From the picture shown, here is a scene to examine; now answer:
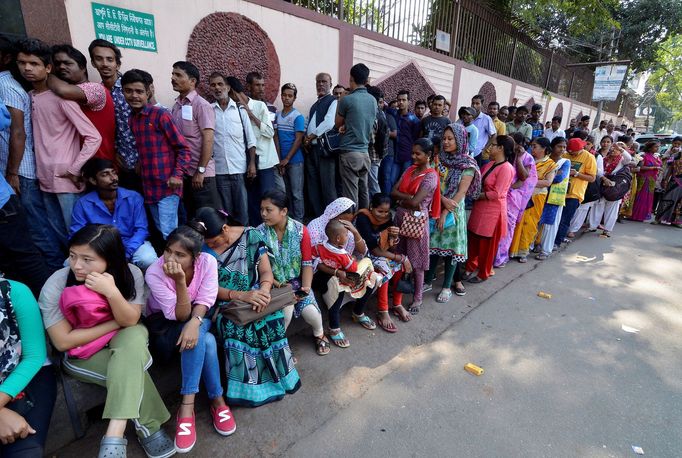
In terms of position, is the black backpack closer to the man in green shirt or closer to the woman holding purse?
the woman holding purse

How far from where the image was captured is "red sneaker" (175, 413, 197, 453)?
190cm

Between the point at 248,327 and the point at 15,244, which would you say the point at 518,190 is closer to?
the point at 248,327

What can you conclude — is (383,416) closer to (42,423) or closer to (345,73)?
(42,423)

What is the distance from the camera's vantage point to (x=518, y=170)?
14.2ft

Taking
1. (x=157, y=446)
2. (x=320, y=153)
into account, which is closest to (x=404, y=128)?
(x=320, y=153)

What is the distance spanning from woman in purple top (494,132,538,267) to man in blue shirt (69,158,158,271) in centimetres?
396

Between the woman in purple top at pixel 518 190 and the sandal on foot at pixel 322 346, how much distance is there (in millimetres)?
Answer: 2951

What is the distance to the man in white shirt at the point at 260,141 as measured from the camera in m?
3.79

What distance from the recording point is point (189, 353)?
203 centimetres

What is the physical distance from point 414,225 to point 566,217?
3.57 metres

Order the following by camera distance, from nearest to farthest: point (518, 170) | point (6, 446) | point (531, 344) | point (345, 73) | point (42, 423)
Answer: point (6, 446), point (42, 423), point (531, 344), point (518, 170), point (345, 73)

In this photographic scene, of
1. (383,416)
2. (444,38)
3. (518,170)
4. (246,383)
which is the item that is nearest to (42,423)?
(246,383)

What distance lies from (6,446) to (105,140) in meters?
2.04

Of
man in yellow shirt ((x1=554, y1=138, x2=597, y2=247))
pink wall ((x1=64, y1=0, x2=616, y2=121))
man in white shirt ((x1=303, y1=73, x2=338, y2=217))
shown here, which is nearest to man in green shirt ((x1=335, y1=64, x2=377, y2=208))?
man in white shirt ((x1=303, y1=73, x2=338, y2=217))
